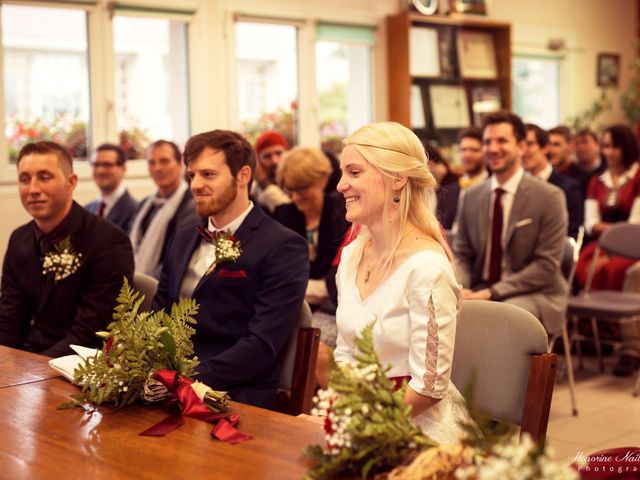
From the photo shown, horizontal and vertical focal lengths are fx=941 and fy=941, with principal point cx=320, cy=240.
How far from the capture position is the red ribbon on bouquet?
77.5 inches

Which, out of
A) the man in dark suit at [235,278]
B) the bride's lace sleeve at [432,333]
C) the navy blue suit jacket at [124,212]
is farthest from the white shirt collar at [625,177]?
the bride's lace sleeve at [432,333]

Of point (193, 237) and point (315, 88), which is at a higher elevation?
point (315, 88)

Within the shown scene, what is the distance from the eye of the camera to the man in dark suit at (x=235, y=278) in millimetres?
2941

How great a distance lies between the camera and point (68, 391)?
7.88 feet

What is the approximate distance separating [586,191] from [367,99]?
2.16m

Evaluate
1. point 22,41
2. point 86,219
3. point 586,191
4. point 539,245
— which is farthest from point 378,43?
point 86,219

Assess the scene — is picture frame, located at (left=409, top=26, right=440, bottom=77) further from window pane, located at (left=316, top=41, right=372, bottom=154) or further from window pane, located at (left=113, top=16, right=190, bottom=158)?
window pane, located at (left=113, top=16, right=190, bottom=158)

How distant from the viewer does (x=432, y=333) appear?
2229 millimetres

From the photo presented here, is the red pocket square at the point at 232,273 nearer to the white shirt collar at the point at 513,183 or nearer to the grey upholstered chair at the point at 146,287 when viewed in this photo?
the grey upholstered chair at the point at 146,287

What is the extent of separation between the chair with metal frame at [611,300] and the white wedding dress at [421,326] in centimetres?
313

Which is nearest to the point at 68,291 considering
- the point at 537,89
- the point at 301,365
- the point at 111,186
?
the point at 301,365

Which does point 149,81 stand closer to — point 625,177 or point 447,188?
point 447,188

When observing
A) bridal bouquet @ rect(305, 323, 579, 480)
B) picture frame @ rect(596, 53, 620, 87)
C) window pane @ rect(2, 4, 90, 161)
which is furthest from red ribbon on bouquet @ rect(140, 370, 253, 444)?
picture frame @ rect(596, 53, 620, 87)

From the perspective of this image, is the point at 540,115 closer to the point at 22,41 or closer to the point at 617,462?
the point at 22,41
